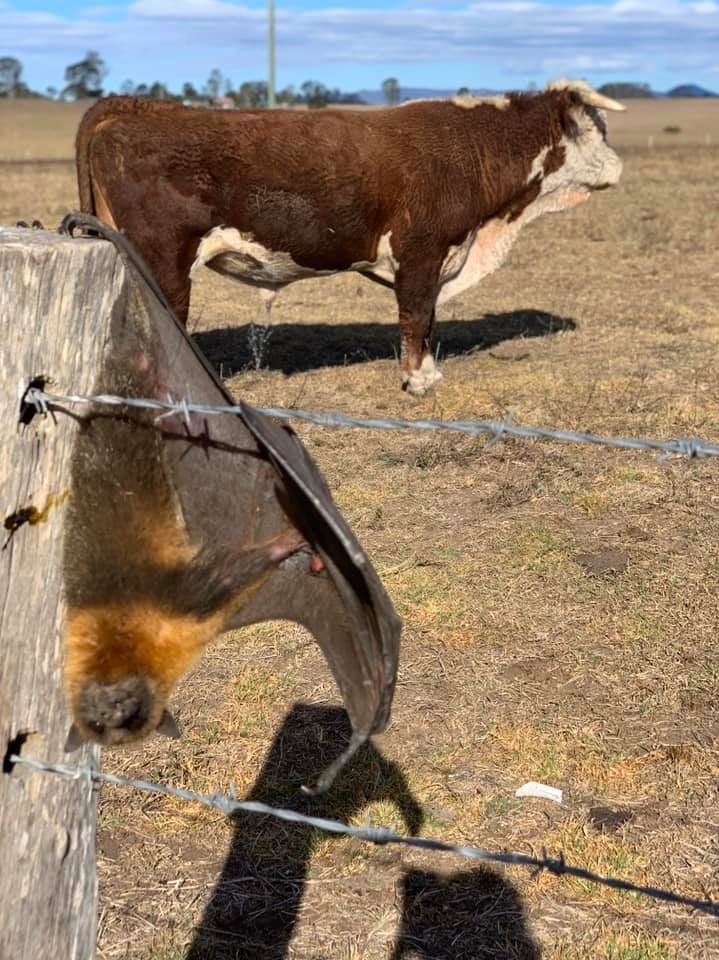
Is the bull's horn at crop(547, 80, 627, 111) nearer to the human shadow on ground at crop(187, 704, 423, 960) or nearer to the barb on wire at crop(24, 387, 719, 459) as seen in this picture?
the human shadow on ground at crop(187, 704, 423, 960)

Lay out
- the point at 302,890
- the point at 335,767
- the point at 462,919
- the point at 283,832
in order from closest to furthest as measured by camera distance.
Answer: the point at 335,767
the point at 462,919
the point at 302,890
the point at 283,832

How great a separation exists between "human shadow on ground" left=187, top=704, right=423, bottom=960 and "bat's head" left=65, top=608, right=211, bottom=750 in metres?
1.18

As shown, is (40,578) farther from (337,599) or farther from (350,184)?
(350,184)

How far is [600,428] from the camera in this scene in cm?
630

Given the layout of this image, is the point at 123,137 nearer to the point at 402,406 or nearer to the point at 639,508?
the point at 402,406

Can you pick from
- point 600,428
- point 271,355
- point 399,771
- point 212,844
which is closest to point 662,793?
point 399,771

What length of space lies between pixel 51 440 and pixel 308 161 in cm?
539

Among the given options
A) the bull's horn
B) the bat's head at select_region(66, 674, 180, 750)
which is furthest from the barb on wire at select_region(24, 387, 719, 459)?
the bull's horn

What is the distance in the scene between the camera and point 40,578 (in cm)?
171

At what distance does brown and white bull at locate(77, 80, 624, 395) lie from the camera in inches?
254

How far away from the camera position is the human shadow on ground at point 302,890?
2.68 metres

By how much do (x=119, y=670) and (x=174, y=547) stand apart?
219mm

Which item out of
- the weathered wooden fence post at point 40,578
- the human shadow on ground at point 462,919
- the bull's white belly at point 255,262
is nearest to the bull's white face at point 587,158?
the bull's white belly at point 255,262

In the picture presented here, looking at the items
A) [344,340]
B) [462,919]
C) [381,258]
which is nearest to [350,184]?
[381,258]
